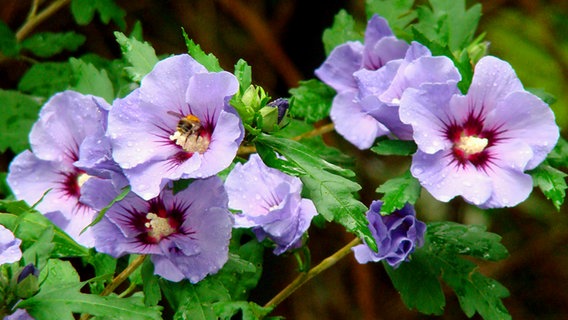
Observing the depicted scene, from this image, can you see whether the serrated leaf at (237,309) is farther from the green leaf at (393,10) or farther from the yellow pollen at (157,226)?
the green leaf at (393,10)

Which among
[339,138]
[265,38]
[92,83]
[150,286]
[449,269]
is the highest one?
[92,83]

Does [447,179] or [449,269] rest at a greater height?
[447,179]

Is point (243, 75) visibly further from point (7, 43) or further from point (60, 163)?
point (7, 43)

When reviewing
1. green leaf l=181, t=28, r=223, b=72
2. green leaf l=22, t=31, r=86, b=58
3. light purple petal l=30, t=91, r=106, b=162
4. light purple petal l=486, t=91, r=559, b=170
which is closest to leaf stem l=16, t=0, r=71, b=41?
green leaf l=22, t=31, r=86, b=58

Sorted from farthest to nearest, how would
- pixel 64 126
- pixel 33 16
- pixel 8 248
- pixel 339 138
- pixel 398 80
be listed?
pixel 339 138 < pixel 33 16 < pixel 64 126 < pixel 398 80 < pixel 8 248

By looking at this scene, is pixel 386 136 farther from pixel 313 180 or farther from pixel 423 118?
pixel 313 180

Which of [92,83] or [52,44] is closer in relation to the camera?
[92,83]

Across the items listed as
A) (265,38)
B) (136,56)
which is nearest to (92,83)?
(136,56)

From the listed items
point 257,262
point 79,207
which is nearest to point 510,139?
point 257,262
